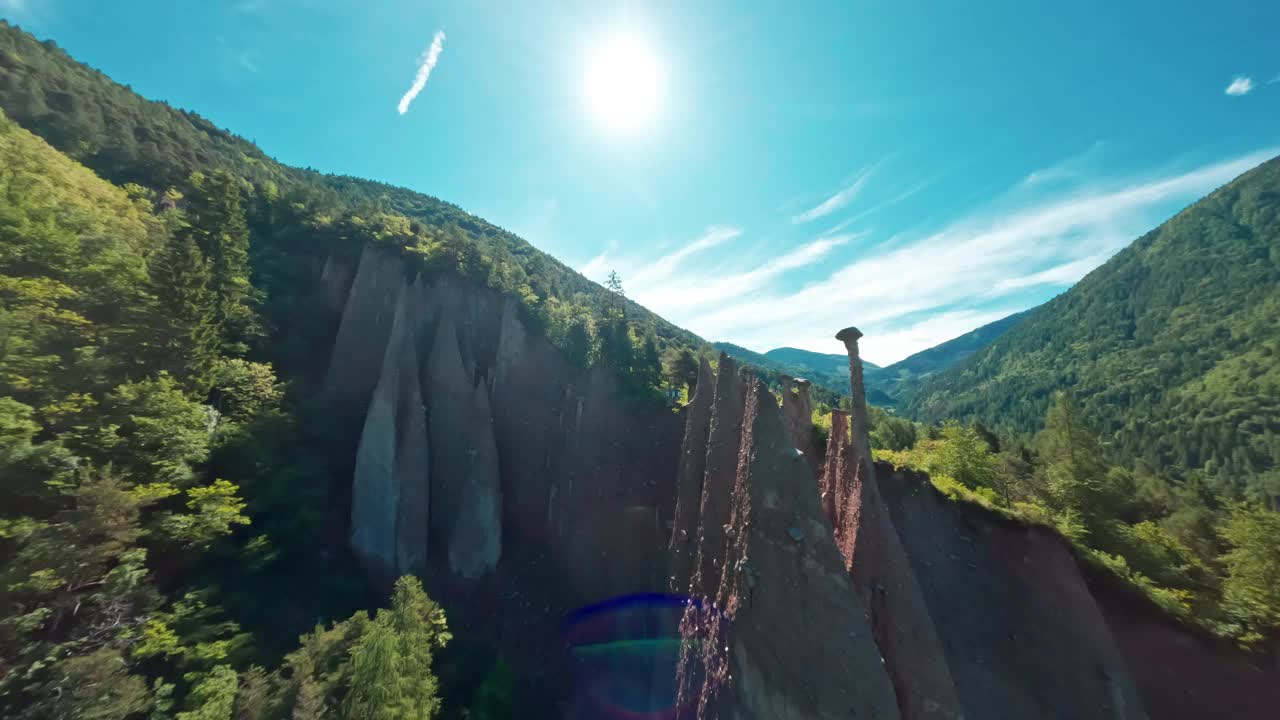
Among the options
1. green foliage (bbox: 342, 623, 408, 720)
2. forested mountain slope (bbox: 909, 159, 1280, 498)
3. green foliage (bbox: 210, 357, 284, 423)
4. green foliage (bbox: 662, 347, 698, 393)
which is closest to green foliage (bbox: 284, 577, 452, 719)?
green foliage (bbox: 342, 623, 408, 720)

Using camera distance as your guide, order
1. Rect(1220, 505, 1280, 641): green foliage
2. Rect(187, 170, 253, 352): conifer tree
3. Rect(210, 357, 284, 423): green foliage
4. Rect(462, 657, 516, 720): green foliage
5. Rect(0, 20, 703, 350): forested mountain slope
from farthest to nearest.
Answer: Rect(0, 20, 703, 350): forested mountain slope → Rect(187, 170, 253, 352): conifer tree → Rect(210, 357, 284, 423): green foliage → Rect(462, 657, 516, 720): green foliage → Rect(1220, 505, 1280, 641): green foliage

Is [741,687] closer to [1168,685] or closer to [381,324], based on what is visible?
[1168,685]

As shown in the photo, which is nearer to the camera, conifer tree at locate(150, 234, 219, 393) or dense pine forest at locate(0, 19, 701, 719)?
dense pine forest at locate(0, 19, 701, 719)

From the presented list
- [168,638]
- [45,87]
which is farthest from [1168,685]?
[45,87]

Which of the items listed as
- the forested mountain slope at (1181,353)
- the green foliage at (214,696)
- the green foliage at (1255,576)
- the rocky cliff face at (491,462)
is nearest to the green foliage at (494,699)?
the rocky cliff face at (491,462)

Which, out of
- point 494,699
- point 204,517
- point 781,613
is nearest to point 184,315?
point 204,517

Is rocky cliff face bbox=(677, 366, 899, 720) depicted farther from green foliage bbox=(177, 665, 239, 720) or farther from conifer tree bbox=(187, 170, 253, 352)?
conifer tree bbox=(187, 170, 253, 352)

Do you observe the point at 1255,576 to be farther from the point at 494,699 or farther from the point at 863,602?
the point at 494,699

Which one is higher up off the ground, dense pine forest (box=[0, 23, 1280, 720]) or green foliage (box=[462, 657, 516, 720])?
dense pine forest (box=[0, 23, 1280, 720])

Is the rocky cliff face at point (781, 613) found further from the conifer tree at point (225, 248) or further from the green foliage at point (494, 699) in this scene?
the conifer tree at point (225, 248)
